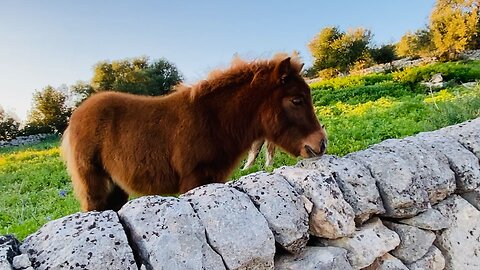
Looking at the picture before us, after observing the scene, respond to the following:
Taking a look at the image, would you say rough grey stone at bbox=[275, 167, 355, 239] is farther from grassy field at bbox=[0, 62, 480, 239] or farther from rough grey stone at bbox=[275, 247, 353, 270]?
grassy field at bbox=[0, 62, 480, 239]

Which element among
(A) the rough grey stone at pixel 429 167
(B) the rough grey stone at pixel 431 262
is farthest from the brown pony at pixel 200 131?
(B) the rough grey stone at pixel 431 262

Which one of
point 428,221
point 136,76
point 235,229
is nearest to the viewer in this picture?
point 235,229

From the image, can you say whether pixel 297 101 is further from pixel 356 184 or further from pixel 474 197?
pixel 474 197

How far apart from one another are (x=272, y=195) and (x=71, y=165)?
196 cm

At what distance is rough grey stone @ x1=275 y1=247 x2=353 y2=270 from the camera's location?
2.11m

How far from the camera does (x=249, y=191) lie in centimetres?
217

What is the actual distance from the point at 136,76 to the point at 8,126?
23.5 ft

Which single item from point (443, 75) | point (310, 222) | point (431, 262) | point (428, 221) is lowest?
point (443, 75)

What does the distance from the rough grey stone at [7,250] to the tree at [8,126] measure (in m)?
24.5

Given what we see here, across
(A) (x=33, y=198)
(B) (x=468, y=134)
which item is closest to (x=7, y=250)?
(B) (x=468, y=134)

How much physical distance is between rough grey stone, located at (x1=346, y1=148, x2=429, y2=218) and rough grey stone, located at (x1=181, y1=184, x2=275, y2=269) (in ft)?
2.90

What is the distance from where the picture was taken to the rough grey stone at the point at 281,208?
2.06m

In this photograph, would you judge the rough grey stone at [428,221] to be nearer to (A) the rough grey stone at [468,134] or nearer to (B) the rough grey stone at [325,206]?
(B) the rough grey stone at [325,206]

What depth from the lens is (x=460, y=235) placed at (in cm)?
283
